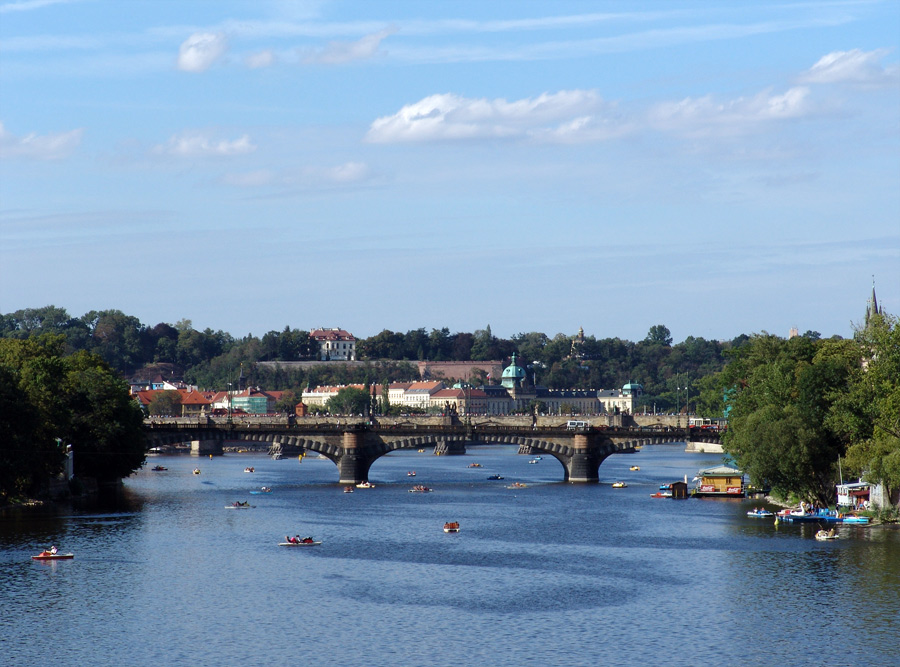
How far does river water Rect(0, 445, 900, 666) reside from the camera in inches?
2106

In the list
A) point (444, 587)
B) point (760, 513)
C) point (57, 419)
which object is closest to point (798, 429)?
point (760, 513)

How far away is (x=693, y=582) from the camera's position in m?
68.5

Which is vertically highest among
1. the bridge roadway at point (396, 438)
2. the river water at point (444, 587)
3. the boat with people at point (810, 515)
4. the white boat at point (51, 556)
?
the bridge roadway at point (396, 438)

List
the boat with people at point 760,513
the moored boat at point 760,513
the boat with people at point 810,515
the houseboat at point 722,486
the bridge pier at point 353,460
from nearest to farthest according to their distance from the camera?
the boat with people at point 810,515, the boat with people at point 760,513, the moored boat at point 760,513, the houseboat at point 722,486, the bridge pier at point 353,460

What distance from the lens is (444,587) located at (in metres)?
67.8

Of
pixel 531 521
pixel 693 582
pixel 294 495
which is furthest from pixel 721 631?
pixel 294 495

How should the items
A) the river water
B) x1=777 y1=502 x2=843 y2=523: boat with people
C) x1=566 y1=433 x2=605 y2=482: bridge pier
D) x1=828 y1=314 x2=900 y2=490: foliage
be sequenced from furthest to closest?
x1=566 y1=433 x2=605 y2=482: bridge pier
x1=777 y1=502 x2=843 y2=523: boat with people
x1=828 y1=314 x2=900 y2=490: foliage
the river water

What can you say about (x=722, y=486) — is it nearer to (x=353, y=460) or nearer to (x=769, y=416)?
(x=769, y=416)

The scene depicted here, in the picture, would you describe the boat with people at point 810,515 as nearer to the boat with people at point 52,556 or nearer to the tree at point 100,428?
the boat with people at point 52,556

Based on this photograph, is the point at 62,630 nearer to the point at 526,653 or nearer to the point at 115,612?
the point at 115,612

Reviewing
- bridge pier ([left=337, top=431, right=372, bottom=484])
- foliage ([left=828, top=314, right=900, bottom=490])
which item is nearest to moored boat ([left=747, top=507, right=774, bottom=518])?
foliage ([left=828, top=314, right=900, bottom=490])

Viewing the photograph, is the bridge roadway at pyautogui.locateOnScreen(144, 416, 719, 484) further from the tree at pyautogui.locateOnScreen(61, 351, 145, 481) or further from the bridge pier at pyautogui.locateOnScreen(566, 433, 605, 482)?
the tree at pyautogui.locateOnScreen(61, 351, 145, 481)

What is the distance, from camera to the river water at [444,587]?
5350cm

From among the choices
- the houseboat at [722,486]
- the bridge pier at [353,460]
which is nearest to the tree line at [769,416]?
the houseboat at [722,486]
